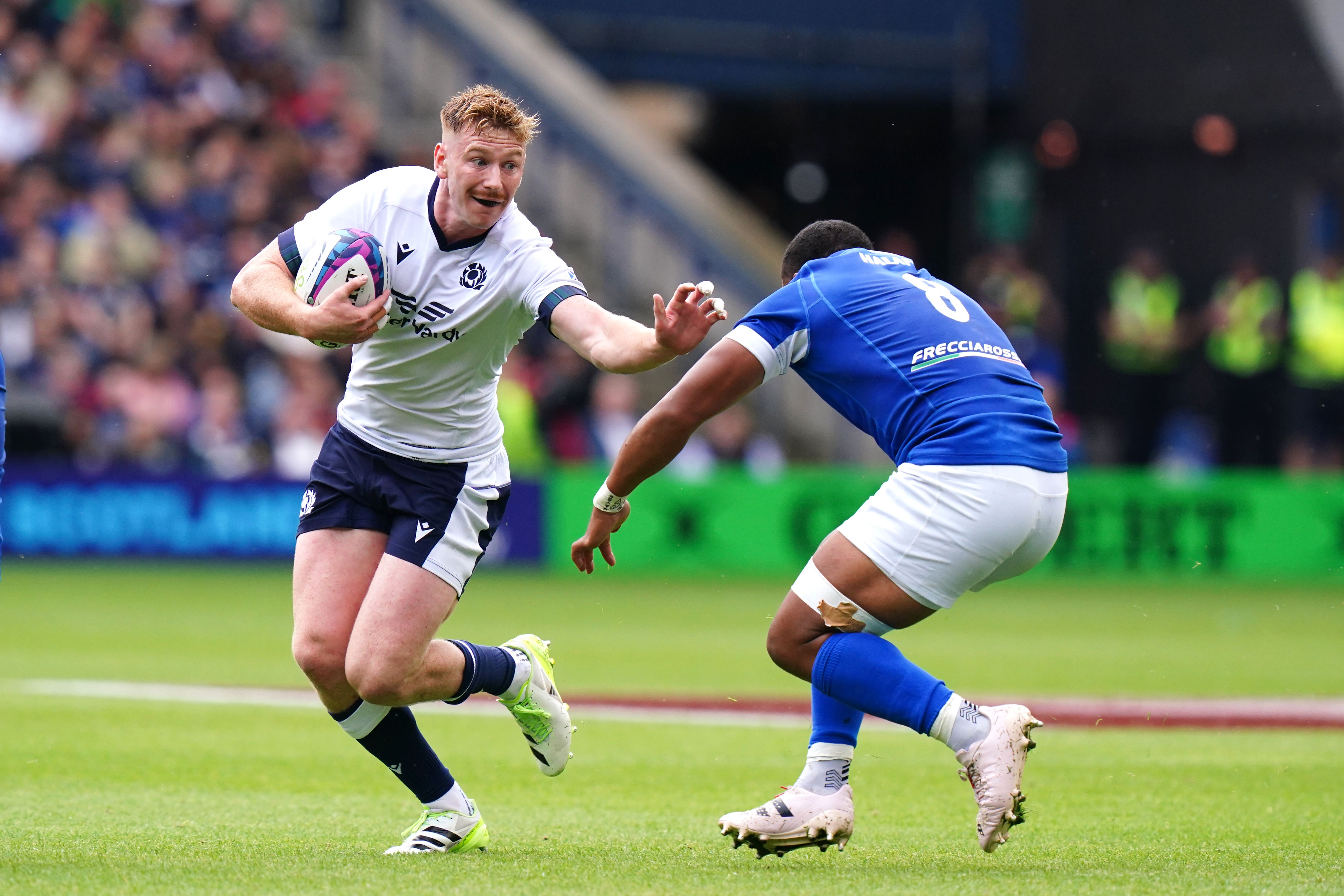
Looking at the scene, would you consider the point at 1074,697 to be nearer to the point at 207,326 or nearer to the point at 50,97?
the point at 207,326

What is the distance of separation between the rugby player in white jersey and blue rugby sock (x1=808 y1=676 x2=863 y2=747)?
1236mm

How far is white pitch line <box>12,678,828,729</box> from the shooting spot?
1036 cm

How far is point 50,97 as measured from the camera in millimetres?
21016

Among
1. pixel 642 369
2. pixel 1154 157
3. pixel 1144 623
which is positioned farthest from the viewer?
pixel 1154 157

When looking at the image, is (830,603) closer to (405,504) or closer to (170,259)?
(405,504)

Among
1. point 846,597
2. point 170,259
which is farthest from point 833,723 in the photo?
point 170,259

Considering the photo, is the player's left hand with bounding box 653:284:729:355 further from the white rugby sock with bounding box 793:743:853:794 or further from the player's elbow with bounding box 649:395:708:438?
the white rugby sock with bounding box 793:743:853:794

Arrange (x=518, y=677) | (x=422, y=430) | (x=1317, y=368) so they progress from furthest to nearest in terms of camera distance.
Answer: (x=1317, y=368) → (x=518, y=677) → (x=422, y=430)

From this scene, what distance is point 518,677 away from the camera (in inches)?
264

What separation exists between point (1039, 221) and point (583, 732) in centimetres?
1954

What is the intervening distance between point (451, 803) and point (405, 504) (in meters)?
1.06

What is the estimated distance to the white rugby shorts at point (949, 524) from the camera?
5.68 metres

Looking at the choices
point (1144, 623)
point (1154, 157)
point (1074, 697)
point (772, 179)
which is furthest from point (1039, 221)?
point (1074, 697)

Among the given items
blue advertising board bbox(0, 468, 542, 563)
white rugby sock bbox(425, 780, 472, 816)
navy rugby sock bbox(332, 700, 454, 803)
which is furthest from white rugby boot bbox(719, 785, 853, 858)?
blue advertising board bbox(0, 468, 542, 563)
